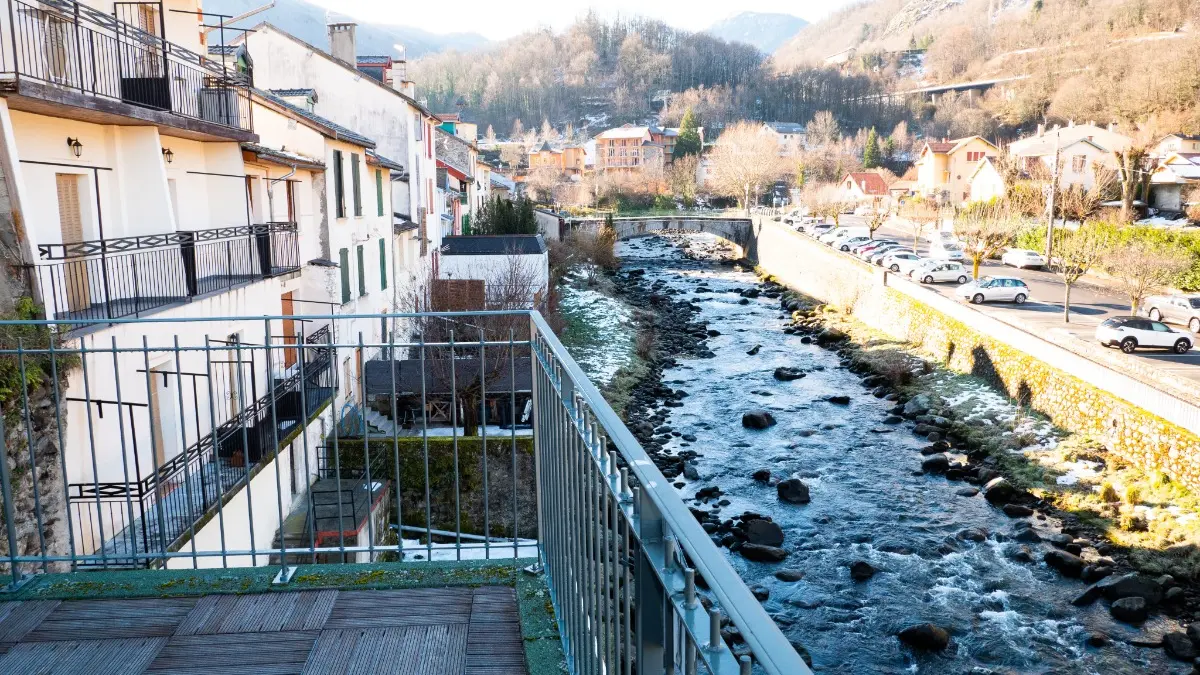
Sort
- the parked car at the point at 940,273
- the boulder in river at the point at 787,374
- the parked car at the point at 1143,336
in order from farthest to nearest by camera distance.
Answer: the parked car at the point at 940,273, the boulder in river at the point at 787,374, the parked car at the point at 1143,336

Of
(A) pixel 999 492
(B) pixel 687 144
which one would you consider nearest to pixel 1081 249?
(A) pixel 999 492

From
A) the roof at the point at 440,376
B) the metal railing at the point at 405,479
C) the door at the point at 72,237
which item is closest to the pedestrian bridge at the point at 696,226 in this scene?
the metal railing at the point at 405,479

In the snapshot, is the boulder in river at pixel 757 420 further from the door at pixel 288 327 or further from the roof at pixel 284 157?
the roof at pixel 284 157

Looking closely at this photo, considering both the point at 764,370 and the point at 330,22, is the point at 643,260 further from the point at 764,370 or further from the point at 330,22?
the point at 330,22

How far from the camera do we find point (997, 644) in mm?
14156

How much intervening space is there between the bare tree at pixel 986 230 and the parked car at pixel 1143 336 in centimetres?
1319

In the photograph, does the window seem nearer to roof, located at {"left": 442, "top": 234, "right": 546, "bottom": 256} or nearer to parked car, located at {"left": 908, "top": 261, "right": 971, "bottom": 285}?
roof, located at {"left": 442, "top": 234, "right": 546, "bottom": 256}

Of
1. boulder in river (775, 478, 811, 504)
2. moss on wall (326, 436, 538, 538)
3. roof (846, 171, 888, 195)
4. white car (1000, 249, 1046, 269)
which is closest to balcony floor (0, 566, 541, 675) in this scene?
moss on wall (326, 436, 538, 538)

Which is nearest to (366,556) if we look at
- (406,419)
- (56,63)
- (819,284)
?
(406,419)

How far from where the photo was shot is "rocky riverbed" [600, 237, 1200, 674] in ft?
46.1

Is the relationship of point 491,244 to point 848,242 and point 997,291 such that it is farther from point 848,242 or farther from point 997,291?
point 848,242

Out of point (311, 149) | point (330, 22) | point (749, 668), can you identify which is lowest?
point (749, 668)

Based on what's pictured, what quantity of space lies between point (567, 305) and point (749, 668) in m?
38.8

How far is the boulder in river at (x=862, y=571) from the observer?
54.0 feet
